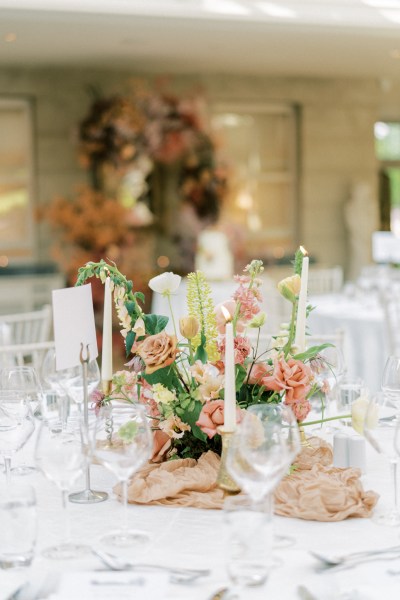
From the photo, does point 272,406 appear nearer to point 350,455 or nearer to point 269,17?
point 350,455

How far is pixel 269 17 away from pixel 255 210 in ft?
10.0

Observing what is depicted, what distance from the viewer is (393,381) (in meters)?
2.14

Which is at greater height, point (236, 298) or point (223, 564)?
point (236, 298)

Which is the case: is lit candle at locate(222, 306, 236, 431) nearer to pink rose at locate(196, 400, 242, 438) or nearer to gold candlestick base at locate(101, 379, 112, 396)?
pink rose at locate(196, 400, 242, 438)

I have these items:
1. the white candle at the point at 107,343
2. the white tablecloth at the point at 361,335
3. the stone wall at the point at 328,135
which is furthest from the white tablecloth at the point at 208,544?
the stone wall at the point at 328,135

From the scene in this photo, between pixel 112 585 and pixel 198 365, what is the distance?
559 millimetres

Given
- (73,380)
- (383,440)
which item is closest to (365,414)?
(383,440)

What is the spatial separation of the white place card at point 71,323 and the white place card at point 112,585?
582 mm

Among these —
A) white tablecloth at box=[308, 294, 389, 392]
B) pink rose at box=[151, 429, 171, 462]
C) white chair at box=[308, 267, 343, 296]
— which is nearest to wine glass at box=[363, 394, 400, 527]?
pink rose at box=[151, 429, 171, 462]

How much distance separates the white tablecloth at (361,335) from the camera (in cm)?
524

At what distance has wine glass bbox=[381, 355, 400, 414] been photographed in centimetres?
212

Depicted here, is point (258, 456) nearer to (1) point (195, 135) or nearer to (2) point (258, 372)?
(2) point (258, 372)

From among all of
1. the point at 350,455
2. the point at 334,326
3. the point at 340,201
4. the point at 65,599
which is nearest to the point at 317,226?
the point at 340,201

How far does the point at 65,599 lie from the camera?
142cm
